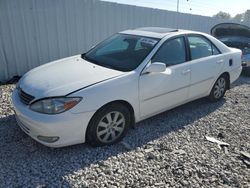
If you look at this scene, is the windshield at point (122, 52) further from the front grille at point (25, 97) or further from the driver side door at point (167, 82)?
the front grille at point (25, 97)

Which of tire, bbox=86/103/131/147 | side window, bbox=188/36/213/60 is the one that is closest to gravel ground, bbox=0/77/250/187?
tire, bbox=86/103/131/147

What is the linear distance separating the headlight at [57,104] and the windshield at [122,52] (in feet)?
3.03

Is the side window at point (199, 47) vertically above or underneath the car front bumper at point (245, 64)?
above

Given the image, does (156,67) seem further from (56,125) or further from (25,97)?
(25,97)

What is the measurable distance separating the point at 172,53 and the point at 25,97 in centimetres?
235

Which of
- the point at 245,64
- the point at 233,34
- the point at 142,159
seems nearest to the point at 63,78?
the point at 142,159

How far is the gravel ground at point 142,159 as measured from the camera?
272 centimetres

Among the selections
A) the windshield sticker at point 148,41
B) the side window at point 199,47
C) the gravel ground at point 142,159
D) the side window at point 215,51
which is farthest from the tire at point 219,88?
the windshield sticker at point 148,41

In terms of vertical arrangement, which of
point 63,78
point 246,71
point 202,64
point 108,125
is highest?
point 63,78

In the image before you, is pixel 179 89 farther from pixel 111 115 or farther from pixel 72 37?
pixel 72 37

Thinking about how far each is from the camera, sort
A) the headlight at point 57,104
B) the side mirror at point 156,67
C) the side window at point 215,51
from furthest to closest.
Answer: the side window at point 215,51, the side mirror at point 156,67, the headlight at point 57,104

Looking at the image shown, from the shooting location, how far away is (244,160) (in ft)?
10.5

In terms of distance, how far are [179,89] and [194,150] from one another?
108 cm

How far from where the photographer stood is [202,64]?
14.2 feet
